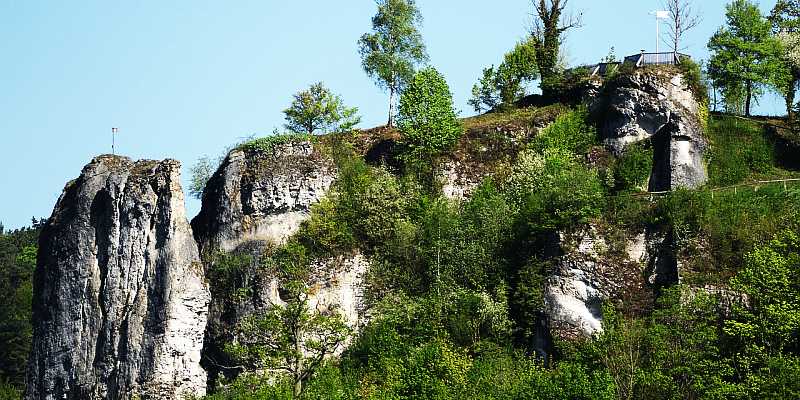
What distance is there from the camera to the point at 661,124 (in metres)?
55.0

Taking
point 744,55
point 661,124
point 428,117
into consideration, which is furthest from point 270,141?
point 744,55

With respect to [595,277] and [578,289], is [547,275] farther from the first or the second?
[595,277]

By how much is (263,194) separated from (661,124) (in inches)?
600

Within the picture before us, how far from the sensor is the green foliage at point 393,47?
60594mm

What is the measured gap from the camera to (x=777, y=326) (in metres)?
44.0

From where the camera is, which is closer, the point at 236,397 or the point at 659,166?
the point at 236,397

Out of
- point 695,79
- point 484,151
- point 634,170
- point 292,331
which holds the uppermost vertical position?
point 695,79

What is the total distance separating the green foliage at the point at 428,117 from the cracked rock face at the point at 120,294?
9.24m

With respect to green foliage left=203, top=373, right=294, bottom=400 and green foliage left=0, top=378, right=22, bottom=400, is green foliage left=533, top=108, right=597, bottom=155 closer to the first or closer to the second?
green foliage left=203, top=373, right=294, bottom=400

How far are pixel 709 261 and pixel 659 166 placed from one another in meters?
7.19

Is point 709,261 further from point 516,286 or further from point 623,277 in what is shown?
point 516,286

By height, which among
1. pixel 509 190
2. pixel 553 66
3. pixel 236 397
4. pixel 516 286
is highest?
pixel 553 66

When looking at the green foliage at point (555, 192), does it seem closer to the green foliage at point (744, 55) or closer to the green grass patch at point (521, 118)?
the green grass patch at point (521, 118)

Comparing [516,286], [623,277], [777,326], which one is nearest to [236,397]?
[516,286]
